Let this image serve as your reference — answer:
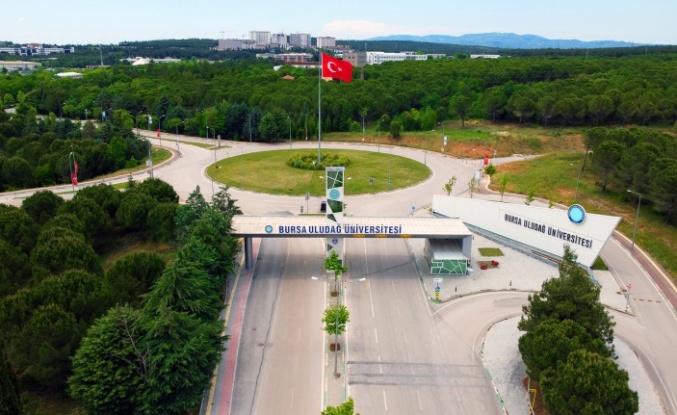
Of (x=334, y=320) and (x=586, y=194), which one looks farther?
(x=586, y=194)

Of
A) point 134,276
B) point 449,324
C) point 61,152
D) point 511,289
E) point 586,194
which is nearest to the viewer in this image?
point 134,276

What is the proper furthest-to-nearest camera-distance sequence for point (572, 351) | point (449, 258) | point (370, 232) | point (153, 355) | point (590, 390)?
point (370, 232) → point (449, 258) → point (153, 355) → point (572, 351) → point (590, 390)

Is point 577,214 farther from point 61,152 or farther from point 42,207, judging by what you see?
point 61,152

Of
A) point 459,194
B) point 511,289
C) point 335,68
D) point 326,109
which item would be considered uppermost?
point 335,68

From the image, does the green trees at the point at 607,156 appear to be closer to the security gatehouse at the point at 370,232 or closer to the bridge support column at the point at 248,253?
the security gatehouse at the point at 370,232

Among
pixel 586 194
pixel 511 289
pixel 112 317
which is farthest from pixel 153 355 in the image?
pixel 586 194

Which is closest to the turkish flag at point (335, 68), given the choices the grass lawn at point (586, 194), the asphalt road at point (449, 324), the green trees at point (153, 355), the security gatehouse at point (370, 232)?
the asphalt road at point (449, 324)
